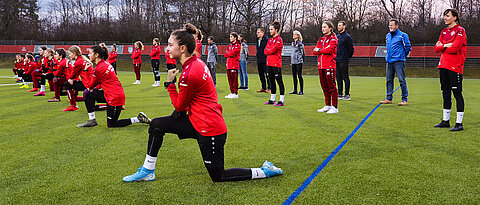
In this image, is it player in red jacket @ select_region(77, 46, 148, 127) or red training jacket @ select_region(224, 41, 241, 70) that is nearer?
player in red jacket @ select_region(77, 46, 148, 127)

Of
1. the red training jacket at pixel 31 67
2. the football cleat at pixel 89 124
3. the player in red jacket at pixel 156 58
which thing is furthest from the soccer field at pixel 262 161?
the player in red jacket at pixel 156 58

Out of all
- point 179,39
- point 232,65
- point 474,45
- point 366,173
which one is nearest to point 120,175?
point 179,39

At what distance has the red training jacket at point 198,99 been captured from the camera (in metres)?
2.96

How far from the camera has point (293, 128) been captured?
5770 millimetres

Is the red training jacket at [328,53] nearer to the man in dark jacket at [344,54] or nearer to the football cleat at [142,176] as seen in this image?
the man in dark jacket at [344,54]

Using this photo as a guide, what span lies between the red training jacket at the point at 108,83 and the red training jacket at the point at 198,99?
3.06 metres

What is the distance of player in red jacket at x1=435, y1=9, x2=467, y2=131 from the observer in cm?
539

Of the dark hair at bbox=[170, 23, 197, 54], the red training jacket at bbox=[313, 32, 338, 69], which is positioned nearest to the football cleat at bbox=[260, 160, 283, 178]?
the dark hair at bbox=[170, 23, 197, 54]

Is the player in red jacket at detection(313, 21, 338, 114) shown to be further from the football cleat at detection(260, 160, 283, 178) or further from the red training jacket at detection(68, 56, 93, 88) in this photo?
the red training jacket at detection(68, 56, 93, 88)

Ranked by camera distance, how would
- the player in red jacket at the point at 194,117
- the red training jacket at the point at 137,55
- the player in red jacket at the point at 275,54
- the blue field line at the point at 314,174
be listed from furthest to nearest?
the red training jacket at the point at 137,55, the player in red jacket at the point at 275,54, the player in red jacket at the point at 194,117, the blue field line at the point at 314,174

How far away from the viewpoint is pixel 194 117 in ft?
10.1

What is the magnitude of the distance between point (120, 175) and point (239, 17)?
125 ft

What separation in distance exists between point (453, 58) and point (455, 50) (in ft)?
0.44

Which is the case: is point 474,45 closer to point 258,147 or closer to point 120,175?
point 258,147
